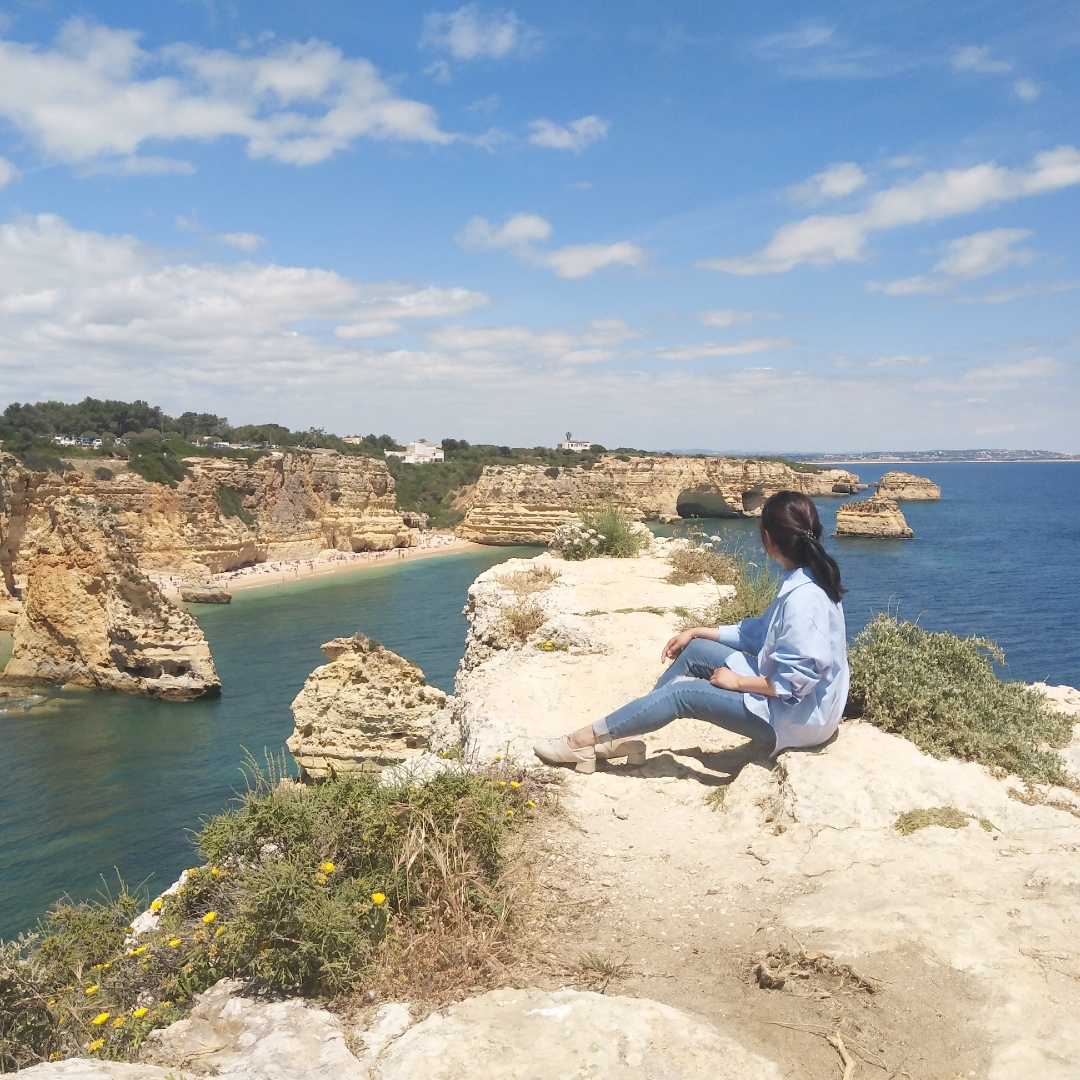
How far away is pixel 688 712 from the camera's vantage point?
5168 millimetres

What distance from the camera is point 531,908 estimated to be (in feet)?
12.6

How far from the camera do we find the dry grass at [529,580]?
9.93 meters

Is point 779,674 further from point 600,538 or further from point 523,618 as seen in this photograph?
point 600,538

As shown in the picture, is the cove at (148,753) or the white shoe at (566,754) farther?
the cove at (148,753)

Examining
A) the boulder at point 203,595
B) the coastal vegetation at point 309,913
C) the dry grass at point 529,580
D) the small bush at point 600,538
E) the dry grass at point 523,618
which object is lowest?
the boulder at point 203,595

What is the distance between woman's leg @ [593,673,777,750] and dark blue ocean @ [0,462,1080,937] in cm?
466

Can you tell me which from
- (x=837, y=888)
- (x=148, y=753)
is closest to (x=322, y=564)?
(x=148, y=753)

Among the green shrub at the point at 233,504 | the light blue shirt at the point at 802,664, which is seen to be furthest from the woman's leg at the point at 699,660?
the green shrub at the point at 233,504

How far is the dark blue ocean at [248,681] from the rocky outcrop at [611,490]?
5.55m

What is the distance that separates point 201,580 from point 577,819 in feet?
158

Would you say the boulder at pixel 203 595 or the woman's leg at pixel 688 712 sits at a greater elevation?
the woman's leg at pixel 688 712

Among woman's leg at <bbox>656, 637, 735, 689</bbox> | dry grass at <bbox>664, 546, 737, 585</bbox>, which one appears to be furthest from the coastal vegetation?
dry grass at <bbox>664, 546, 737, 585</bbox>

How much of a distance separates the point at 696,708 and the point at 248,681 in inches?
1029

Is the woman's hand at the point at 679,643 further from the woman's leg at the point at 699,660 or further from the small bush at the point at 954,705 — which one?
the small bush at the point at 954,705
